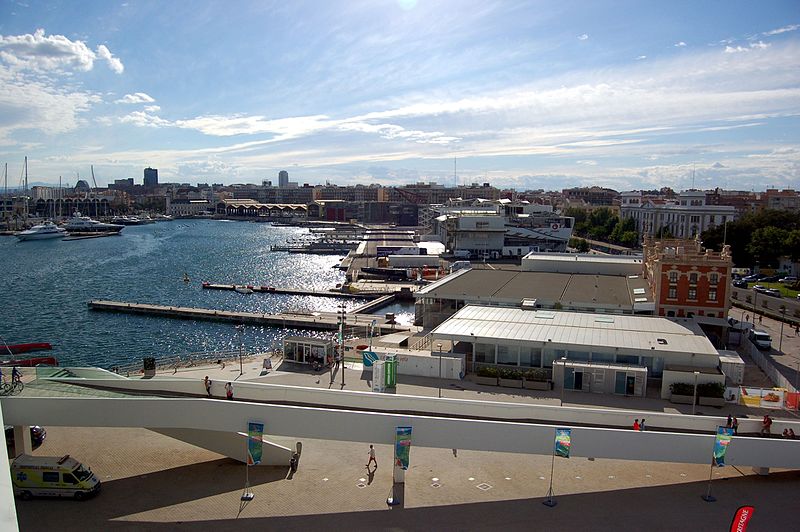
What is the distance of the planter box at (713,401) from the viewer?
13922 mm

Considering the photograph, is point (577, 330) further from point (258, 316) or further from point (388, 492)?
point (258, 316)

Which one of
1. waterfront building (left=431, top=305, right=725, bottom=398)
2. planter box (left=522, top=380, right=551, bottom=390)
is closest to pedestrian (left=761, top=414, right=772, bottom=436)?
waterfront building (left=431, top=305, right=725, bottom=398)

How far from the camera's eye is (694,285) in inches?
838

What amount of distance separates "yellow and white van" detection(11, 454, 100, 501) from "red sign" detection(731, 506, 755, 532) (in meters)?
9.53

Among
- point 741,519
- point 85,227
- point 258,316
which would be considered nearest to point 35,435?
point 741,519

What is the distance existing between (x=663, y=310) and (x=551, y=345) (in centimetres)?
795

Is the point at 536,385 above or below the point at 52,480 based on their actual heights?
above

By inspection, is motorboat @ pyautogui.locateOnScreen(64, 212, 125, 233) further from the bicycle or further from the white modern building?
the bicycle

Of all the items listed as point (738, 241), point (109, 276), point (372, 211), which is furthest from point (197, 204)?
point (738, 241)

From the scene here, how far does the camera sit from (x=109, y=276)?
48.2 meters

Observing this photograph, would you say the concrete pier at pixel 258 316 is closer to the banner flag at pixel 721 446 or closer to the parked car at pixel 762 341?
the parked car at pixel 762 341

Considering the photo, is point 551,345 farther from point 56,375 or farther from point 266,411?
point 56,375

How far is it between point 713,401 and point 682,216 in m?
55.5

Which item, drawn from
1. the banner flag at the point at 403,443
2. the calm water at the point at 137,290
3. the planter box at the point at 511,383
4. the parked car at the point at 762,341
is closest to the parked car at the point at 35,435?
the banner flag at the point at 403,443
